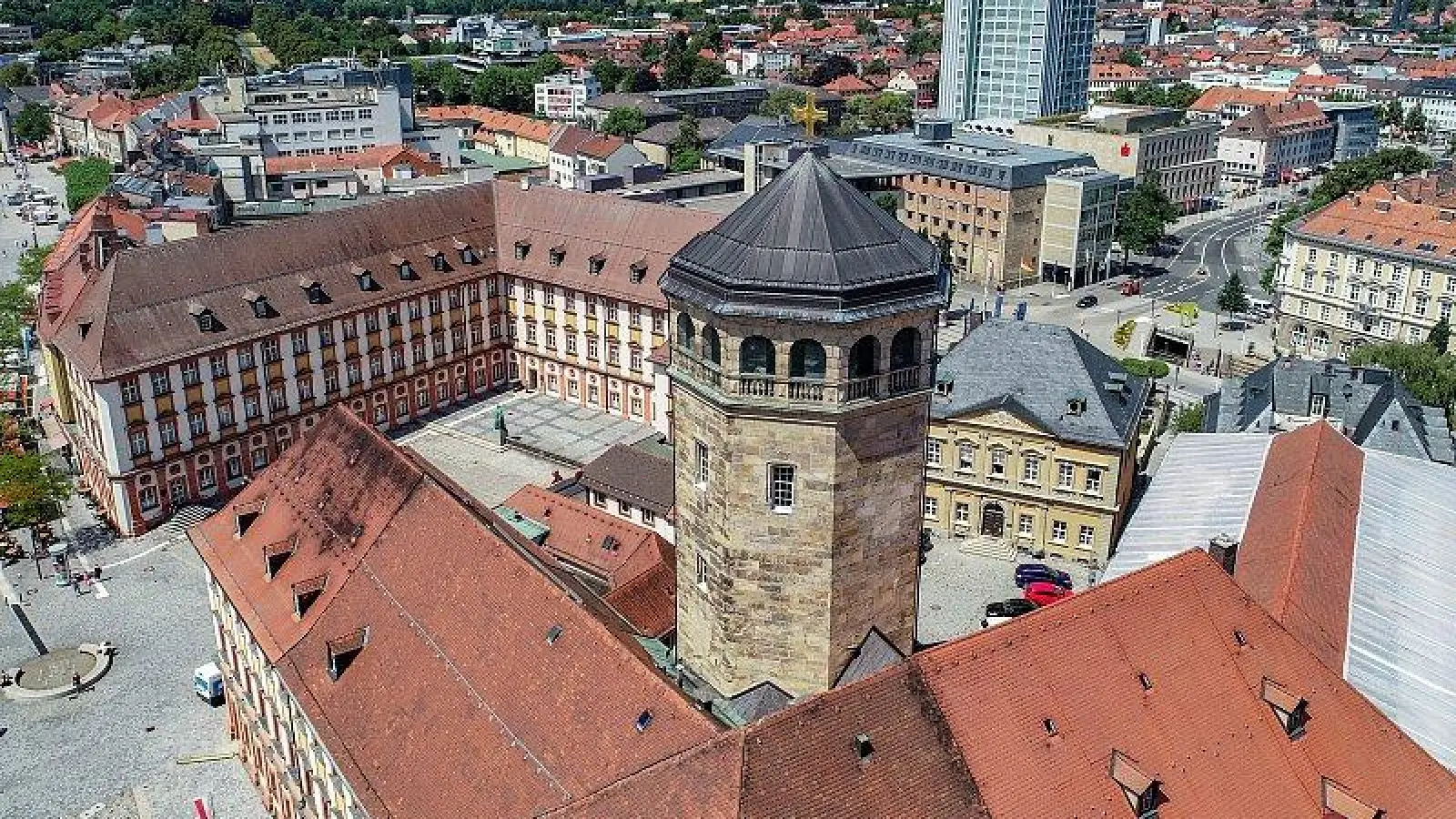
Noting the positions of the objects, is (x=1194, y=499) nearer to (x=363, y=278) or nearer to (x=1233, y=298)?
(x=363, y=278)

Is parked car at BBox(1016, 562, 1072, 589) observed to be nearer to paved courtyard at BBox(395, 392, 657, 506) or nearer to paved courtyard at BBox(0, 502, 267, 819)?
paved courtyard at BBox(395, 392, 657, 506)

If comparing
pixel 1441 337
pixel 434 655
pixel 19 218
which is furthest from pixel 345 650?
pixel 19 218

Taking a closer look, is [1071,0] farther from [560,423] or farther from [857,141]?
[560,423]

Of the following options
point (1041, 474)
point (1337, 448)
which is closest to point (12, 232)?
point (1041, 474)

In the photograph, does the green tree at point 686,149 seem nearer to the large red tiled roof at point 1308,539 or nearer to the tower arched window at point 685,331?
the large red tiled roof at point 1308,539

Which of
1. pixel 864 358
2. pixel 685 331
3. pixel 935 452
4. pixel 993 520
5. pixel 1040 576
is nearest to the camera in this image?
pixel 864 358

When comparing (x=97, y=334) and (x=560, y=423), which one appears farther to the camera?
(x=560, y=423)

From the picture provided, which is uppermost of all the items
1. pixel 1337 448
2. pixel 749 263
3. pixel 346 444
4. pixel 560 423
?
pixel 749 263

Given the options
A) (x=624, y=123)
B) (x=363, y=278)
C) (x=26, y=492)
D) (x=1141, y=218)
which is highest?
(x=363, y=278)
